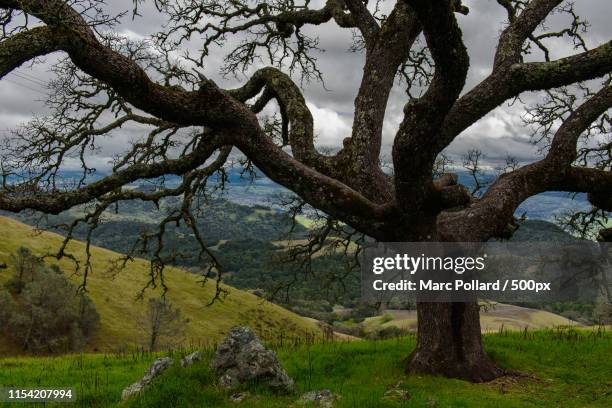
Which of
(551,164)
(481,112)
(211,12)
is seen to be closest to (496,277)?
(551,164)

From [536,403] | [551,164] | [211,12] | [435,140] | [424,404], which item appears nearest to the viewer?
[435,140]

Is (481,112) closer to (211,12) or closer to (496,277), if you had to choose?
(496,277)

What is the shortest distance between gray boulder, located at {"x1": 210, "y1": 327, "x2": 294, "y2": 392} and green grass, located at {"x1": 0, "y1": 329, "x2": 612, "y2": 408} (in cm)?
22

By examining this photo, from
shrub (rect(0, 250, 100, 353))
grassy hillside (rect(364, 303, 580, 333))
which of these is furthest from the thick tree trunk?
grassy hillside (rect(364, 303, 580, 333))

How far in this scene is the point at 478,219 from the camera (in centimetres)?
1210

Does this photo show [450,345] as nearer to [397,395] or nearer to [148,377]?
[397,395]

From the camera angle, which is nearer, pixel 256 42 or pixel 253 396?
pixel 253 396

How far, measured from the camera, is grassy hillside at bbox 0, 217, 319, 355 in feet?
242

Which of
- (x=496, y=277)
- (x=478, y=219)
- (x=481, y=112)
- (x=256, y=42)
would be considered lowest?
(x=496, y=277)

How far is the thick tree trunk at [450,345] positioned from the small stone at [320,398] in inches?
119

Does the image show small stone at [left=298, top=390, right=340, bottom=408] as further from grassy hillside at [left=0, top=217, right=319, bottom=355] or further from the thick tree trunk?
grassy hillside at [left=0, top=217, right=319, bottom=355]

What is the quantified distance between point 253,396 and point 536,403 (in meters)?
5.73

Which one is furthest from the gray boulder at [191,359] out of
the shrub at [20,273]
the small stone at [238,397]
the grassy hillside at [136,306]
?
the grassy hillside at [136,306]

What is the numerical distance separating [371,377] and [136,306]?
266 feet
